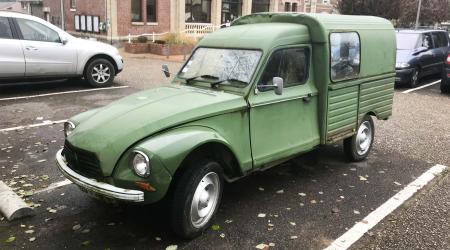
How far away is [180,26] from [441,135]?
73.6ft

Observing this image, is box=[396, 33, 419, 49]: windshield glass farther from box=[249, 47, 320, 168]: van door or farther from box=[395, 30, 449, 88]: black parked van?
box=[249, 47, 320, 168]: van door

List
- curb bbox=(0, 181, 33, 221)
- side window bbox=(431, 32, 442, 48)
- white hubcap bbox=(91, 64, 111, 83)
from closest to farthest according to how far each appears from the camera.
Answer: curb bbox=(0, 181, 33, 221) < white hubcap bbox=(91, 64, 111, 83) < side window bbox=(431, 32, 442, 48)

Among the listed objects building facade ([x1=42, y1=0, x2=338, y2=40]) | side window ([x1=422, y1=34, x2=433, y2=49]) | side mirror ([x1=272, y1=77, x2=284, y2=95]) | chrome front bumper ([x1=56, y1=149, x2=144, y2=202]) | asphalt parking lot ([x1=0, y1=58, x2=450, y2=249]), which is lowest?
asphalt parking lot ([x1=0, y1=58, x2=450, y2=249])

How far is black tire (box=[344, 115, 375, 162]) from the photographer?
20.3ft

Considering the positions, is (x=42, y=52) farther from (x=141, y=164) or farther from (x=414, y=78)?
(x=414, y=78)

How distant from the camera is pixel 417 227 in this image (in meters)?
4.41

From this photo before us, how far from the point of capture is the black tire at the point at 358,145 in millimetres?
6184

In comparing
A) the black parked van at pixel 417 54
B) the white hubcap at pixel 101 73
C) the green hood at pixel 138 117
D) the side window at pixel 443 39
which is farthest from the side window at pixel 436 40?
the green hood at pixel 138 117

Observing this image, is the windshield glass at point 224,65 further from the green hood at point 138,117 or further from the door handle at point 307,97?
the door handle at point 307,97

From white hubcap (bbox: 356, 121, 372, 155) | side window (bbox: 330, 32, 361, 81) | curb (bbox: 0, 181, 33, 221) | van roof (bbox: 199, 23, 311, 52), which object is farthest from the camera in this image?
white hubcap (bbox: 356, 121, 372, 155)

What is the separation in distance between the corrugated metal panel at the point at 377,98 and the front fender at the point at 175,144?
2885 mm

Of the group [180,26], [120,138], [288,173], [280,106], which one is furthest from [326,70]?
[180,26]

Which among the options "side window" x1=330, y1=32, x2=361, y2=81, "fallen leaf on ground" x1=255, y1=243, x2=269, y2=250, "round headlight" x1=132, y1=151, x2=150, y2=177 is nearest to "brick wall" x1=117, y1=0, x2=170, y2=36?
"side window" x1=330, y1=32, x2=361, y2=81

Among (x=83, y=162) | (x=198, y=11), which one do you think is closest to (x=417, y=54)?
(x=83, y=162)
